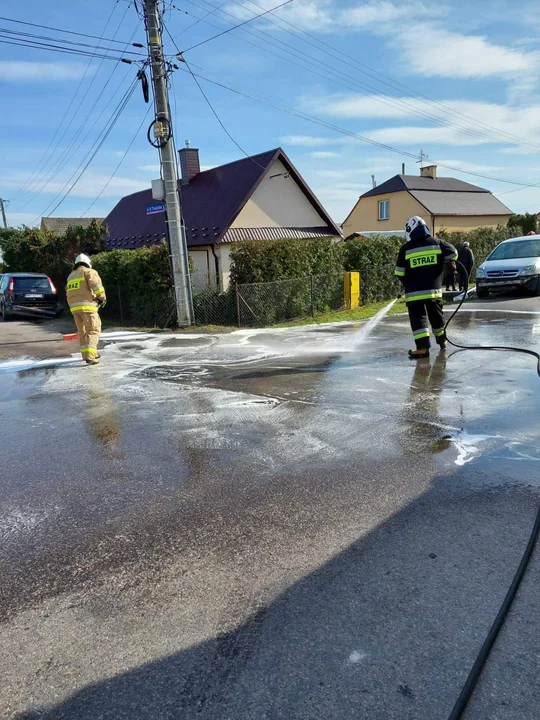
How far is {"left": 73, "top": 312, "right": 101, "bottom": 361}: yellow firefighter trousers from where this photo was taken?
30.5 ft

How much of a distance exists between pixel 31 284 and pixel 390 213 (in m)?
32.4

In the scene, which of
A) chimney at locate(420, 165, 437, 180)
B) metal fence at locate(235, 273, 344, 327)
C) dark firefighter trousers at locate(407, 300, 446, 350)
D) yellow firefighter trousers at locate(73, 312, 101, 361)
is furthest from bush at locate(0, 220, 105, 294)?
chimney at locate(420, 165, 437, 180)

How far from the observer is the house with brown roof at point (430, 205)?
4006 centimetres

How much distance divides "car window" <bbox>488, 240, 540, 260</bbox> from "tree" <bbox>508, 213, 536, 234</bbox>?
29.4m

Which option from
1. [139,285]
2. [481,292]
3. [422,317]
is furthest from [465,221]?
[422,317]

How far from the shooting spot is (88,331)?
933 cm

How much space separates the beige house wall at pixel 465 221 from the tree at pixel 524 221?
563 millimetres

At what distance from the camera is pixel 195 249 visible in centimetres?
2028

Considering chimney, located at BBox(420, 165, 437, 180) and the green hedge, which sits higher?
chimney, located at BBox(420, 165, 437, 180)

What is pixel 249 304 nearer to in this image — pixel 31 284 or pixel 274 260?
pixel 274 260

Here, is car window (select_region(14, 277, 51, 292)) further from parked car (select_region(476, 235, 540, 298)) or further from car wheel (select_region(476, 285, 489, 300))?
parked car (select_region(476, 235, 540, 298))

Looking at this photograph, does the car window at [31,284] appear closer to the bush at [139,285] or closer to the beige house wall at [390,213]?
the bush at [139,285]

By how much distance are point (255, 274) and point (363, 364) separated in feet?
21.5

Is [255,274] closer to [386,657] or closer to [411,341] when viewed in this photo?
[411,341]
